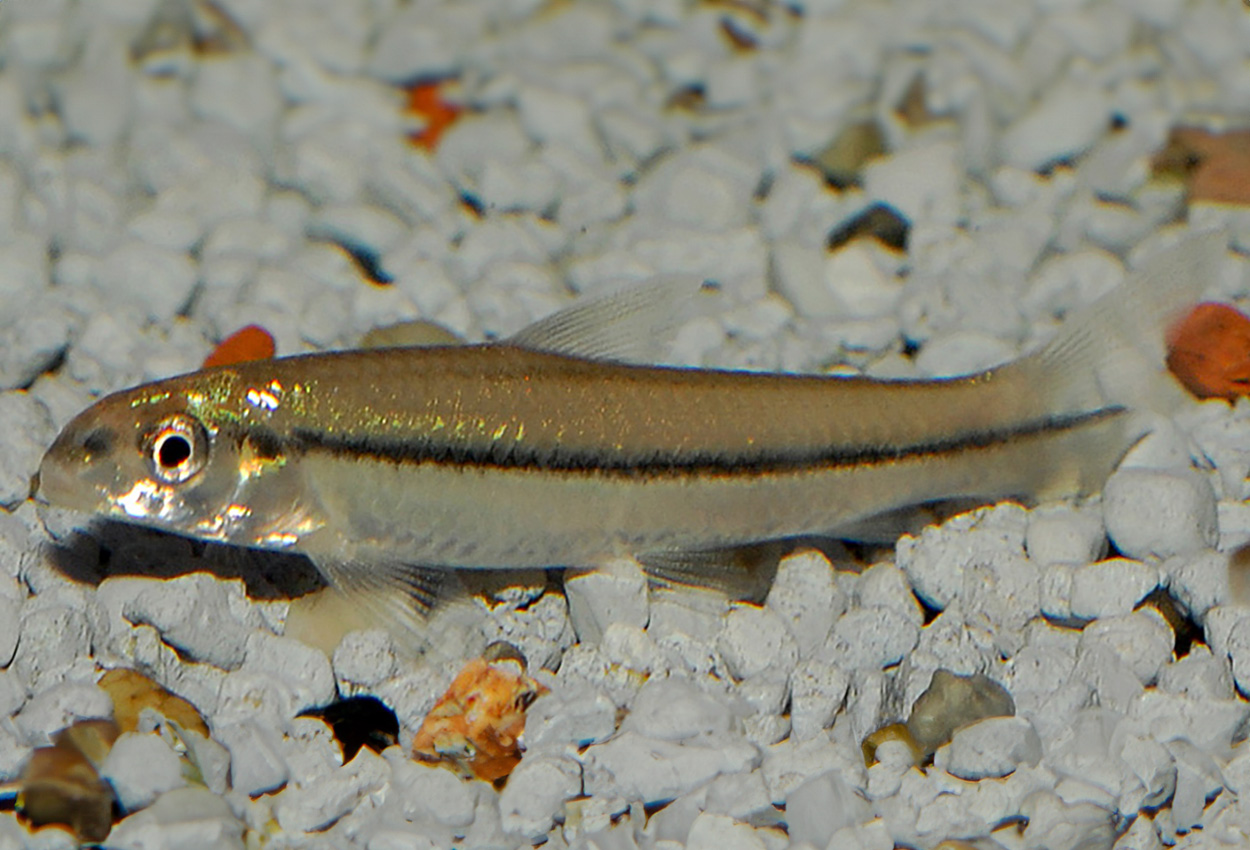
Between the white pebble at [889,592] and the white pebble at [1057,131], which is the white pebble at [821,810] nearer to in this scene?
the white pebble at [889,592]

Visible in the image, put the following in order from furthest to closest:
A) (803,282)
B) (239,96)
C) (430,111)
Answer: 1. (430,111)
2. (239,96)
3. (803,282)

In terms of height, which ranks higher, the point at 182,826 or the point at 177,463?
the point at 177,463

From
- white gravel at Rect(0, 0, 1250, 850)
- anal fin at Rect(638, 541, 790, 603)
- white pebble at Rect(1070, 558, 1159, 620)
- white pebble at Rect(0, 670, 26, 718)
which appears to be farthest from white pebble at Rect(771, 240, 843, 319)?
white pebble at Rect(0, 670, 26, 718)

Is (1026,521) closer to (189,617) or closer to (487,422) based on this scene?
(487,422)

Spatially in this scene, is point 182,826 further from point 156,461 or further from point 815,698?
point 815,698

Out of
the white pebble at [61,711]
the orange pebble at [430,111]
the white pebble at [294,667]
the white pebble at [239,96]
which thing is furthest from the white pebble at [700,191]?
the white pebble at [61,711]

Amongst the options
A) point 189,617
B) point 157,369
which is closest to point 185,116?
point 157,369

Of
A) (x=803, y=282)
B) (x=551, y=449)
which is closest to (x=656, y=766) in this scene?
(x=551, y=449)
